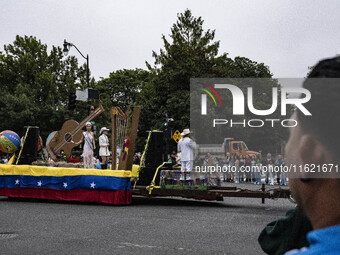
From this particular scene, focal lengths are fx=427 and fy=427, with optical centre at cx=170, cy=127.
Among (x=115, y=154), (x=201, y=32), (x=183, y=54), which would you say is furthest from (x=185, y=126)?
(x=115, y=154)

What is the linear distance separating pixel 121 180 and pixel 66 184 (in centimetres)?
167

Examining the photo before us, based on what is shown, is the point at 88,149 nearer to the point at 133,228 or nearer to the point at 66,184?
the point at 66,184

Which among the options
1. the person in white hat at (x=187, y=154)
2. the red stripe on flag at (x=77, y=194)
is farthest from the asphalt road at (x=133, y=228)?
the person in white hat at (x=187, y=154)

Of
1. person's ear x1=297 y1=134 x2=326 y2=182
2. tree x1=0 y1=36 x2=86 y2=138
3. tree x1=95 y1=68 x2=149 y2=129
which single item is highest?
tree x1=95 y1=68 x2=149 y2=129

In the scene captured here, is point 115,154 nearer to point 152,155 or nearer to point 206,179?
point 152,155

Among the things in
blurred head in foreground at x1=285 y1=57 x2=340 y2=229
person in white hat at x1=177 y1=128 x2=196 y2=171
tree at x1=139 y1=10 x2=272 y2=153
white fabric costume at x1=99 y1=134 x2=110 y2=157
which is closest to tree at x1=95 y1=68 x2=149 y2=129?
tree at x1=139 y1=10 x2=272 y2=153

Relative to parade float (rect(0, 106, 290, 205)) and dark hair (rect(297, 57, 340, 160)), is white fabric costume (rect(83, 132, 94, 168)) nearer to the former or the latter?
parade float (rect(0, 106, 290, 205))

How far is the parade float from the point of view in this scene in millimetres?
10891

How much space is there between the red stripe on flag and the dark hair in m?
10.4

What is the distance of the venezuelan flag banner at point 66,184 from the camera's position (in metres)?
10.9

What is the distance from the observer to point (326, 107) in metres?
0.70

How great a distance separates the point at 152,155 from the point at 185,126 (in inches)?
951

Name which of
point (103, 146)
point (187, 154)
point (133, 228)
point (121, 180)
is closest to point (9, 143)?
point (103, 146)

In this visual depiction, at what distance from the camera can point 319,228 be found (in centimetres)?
70
